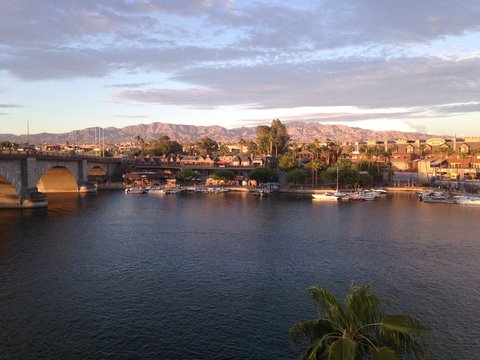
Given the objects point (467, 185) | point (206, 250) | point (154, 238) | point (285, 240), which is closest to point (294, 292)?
point (206, 250)

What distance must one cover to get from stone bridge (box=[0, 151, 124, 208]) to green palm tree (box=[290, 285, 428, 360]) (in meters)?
80.2

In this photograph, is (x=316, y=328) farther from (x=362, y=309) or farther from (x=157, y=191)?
(x=157, y=191)

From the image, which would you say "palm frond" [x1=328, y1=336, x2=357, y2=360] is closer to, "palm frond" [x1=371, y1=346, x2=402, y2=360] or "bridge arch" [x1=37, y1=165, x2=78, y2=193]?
"palm frond" [x1=371, y1=346, x2=402, y2=360]

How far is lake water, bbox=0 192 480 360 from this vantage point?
27.8 meters

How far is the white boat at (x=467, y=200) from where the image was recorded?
3723 inches

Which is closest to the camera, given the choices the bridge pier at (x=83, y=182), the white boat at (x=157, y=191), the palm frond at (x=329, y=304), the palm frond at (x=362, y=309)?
the palm frond at (x=362, y=309)

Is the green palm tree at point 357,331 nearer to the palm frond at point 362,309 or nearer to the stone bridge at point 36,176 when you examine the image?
the palm frond at point 362,309

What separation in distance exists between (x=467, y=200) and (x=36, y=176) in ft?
305

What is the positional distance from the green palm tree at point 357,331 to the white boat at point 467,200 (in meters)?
92.4

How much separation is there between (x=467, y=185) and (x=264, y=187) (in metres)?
55.8

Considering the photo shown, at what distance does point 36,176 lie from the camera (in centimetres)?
9281

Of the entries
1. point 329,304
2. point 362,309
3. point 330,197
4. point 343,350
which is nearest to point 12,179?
point 330,197

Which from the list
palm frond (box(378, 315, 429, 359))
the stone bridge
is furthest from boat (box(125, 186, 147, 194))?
palm frond (box(378, 315, 429, 359))

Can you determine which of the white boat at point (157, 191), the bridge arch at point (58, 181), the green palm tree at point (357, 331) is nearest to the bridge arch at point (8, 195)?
the bridge arch at point (58, 181)
